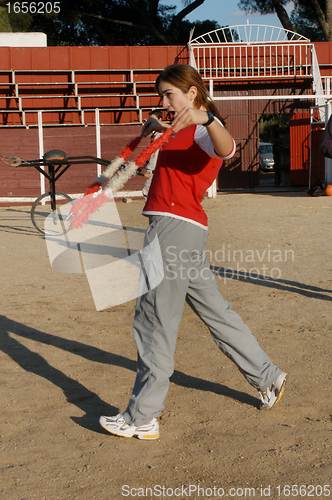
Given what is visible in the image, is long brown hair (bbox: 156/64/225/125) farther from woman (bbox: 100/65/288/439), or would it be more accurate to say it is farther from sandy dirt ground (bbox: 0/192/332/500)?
sandy dirt ground (bbox: 0/192/332/500)

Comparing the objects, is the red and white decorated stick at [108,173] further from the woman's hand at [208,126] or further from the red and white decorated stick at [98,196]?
the woman's hand at [208,126]

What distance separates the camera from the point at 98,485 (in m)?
2.06

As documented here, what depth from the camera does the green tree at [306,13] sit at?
2309cm

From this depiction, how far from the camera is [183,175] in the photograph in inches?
88.8

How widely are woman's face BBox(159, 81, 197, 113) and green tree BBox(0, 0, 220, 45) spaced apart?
76.4ft

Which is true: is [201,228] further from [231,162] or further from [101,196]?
[231,162]

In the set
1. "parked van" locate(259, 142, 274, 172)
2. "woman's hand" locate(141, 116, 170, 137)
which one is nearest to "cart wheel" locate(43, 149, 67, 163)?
"woman's hand" locate(141, 116, 170, 137)

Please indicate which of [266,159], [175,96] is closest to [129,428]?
[175,96]

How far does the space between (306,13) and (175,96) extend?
96.1 ft

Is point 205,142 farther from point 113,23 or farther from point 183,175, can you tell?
point 113,23

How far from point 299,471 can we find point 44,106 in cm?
1636

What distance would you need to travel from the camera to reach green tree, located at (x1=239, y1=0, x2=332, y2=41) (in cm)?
2309

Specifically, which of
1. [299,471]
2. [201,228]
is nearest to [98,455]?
[299,471]

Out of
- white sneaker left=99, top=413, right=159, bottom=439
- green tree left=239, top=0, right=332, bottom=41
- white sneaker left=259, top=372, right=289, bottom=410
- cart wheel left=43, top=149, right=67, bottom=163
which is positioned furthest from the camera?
green tree left=239, top=0, right=332, bottom=41
